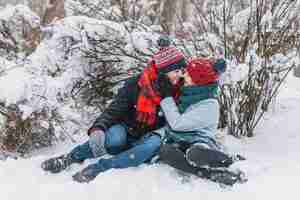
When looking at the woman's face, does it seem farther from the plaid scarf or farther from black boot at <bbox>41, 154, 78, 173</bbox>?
black boot at <bbox>41, 154, 78, 173</bbox>

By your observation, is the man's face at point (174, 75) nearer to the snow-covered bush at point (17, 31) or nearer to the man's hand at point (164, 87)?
the man's hand at point (164, 87)

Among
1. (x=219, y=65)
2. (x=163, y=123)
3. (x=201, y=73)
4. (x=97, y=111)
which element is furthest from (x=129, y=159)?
(x=97, y=111)

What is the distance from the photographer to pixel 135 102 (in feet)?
16.1

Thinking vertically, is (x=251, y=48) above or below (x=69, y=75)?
above

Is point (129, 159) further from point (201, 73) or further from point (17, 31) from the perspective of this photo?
point (17, 31)

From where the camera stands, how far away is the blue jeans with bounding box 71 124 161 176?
173 inches

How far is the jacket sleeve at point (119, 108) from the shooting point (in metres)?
4.86

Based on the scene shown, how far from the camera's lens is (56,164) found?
462cm

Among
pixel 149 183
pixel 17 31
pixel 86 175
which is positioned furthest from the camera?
pixel 17 31

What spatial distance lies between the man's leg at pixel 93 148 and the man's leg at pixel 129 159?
0.93 ft

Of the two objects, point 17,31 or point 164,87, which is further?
point 17,31

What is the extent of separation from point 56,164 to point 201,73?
1.38 meters

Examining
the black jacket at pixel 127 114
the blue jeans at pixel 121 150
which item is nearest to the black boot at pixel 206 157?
the blue jeans at pixel 121 150

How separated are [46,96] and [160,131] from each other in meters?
1.15
